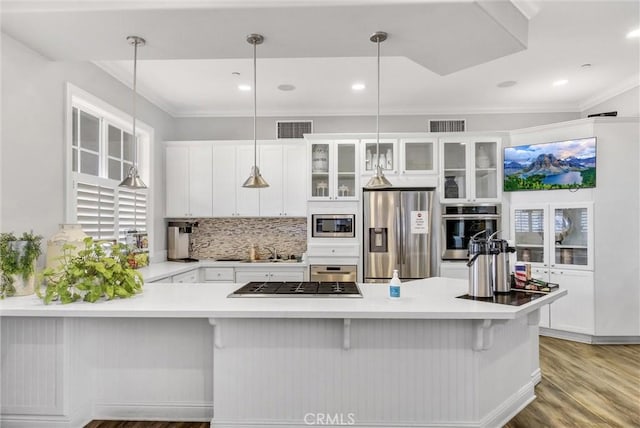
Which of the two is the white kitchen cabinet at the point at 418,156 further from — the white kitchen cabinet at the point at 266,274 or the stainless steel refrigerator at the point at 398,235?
the white kitchen cabinet at the point at 266,274

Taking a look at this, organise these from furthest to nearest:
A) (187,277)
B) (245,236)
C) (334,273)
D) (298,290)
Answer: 1. (245,236)
2. (334,273)
3. (187,277)
4. (298,290)

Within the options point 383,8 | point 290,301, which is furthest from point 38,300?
point 383,8

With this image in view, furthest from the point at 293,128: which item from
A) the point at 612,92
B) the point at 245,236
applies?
the point at 612,92

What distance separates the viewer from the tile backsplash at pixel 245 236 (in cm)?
511

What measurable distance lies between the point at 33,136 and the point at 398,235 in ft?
11.7

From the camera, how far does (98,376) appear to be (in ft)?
7.68

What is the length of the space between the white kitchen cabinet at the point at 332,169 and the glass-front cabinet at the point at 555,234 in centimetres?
203

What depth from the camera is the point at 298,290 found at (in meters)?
2.43

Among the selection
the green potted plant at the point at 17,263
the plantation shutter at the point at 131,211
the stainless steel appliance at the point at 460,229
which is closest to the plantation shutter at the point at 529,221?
the stainless steel appliance at the point at 460,229

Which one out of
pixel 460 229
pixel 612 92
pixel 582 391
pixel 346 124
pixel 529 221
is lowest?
pixel 582 391

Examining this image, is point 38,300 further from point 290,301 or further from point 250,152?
point 250,152

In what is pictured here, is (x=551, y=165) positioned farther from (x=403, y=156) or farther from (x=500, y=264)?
(x=500, y=264)

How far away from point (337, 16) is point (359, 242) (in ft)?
9.13

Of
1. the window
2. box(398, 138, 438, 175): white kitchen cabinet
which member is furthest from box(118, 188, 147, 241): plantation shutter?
box(398, 138, 438, 175): white kitchen cabinet
